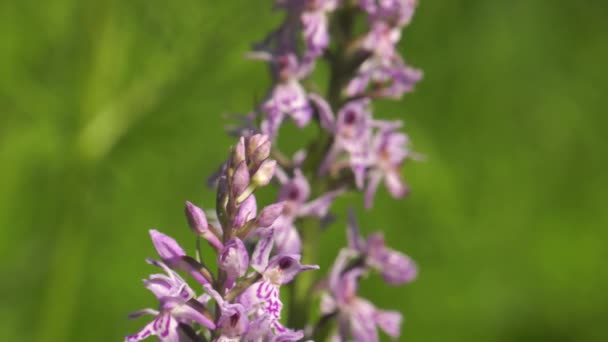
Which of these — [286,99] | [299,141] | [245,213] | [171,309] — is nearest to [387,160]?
[286,99]

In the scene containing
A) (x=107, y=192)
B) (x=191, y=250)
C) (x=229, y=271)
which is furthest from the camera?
(x=191, y=250)

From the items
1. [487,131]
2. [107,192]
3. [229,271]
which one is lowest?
[229,271]

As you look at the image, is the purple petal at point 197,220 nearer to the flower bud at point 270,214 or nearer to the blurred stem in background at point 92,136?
the flower bud at point 270,214

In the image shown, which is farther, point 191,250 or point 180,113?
point 191,250

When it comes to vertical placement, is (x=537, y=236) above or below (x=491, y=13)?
below

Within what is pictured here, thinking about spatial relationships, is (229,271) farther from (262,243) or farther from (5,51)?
(5,51)

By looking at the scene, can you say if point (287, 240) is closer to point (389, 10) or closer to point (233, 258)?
point (389, 10)

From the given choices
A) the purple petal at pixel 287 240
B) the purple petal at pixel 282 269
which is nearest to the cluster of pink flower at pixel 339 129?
the purple petal at pixel 287 240

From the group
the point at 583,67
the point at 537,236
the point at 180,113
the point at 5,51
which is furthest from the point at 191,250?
the point at 583,67

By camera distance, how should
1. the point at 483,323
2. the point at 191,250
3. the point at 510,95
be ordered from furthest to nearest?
1. the point at 510,95
2. the point at 483,323
3. the point at 191,250
